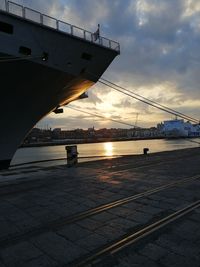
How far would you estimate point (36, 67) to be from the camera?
558 inches

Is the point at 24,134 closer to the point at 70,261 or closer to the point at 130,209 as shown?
the point at 130,209

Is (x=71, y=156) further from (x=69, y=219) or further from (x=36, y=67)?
(x=69, y=219)

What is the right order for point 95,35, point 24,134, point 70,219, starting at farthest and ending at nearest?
point 24,134
point 95,35
point 70,219

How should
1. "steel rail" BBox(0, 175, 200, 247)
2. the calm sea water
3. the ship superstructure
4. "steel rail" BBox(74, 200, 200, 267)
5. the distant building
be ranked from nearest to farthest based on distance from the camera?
1. "steel rail" BBox(74, 200, 200, 267)
2. "steel rail" BBox(0, 175, 200, 247)
3. the ship superstructure
4. the calm sea water
5. the distant building

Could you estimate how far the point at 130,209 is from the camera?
6922mm

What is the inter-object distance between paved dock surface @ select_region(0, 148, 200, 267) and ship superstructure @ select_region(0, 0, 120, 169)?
6.37 meters

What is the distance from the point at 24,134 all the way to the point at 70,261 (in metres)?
15.1

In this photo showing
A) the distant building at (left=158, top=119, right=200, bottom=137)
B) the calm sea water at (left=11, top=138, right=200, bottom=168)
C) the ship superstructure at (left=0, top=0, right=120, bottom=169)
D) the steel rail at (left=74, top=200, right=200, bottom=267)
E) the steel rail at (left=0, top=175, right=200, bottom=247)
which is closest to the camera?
the steel rail at (left=74, top=200, right=200, bottom=267)

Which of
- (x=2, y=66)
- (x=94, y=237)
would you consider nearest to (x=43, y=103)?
(x=2, y=66)

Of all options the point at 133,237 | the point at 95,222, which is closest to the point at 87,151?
the point at 95,222

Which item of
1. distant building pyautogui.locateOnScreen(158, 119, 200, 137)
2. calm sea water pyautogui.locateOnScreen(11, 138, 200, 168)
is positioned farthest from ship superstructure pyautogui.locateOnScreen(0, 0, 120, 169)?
distant building pyautogui.locateOnScreen(158, 119, 200, 137)

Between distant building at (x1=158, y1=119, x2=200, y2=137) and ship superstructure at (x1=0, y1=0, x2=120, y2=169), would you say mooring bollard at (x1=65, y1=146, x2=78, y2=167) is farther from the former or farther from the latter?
distant building at (x1=158, y1=119, x2=200, y2=137)

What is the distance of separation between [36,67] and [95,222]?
10.4 meters

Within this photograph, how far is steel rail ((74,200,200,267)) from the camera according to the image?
4317mm
